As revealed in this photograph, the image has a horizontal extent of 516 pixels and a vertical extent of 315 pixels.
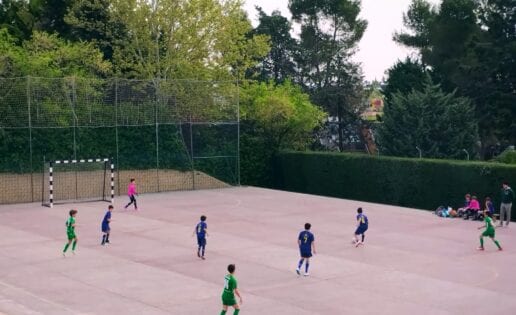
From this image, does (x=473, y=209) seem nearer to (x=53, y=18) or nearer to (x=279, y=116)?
(x=279, y=116)

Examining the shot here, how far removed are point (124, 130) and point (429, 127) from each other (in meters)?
21.9

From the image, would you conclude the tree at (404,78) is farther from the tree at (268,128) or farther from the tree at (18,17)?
the tree at (18,17)

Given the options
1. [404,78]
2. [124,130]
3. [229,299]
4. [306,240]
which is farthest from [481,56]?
[229,299]

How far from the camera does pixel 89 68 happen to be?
51.8 meters

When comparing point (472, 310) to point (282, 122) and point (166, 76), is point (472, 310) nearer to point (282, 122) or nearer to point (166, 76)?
point (282, 122)

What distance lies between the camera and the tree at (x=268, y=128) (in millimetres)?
47844

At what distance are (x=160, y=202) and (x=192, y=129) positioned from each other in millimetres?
6727

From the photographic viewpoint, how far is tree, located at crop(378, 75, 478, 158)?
51.8 m

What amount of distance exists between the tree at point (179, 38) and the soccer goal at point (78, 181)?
15000mm

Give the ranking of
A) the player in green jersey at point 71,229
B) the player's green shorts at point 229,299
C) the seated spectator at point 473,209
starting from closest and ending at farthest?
the player's green shorts at point 229,299 < the player in green jersey at point 71,229 < the seated spectator at point 473,209

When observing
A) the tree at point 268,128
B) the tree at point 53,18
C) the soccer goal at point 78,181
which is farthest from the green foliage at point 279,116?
the tree at point 53,18

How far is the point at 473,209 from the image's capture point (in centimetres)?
3369

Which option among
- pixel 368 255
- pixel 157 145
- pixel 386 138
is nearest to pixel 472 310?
pixel 368 255

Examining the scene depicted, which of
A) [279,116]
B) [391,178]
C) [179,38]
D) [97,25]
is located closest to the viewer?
[391,178]
